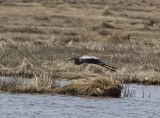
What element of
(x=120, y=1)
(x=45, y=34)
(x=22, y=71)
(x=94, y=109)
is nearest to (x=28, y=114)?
(x=94, y=109)

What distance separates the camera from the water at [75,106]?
37.3 ft

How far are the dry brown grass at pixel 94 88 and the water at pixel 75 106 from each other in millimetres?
296

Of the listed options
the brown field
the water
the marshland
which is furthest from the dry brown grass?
the brown field

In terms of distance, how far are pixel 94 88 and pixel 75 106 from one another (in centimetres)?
141

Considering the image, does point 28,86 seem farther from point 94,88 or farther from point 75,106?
point 75,106

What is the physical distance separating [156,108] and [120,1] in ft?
257

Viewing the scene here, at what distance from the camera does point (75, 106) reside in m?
12.4

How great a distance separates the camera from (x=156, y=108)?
12.4m

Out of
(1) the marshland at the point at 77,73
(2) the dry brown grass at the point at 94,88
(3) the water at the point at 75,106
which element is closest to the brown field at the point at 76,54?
(1) the marshland at the point at 77,73

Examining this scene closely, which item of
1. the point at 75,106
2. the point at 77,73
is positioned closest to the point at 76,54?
the point at 77,73

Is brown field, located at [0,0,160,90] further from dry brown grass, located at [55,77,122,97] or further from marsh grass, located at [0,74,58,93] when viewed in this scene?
dry brown grass, located at [55,77,122,97]

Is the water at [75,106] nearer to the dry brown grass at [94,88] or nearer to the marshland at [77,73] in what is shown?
the marshland at [77,73]

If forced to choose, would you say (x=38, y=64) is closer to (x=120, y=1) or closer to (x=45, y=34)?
(x=45, y=34)

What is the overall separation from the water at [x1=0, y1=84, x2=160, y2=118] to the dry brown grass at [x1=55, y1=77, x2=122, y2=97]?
0.30 m
